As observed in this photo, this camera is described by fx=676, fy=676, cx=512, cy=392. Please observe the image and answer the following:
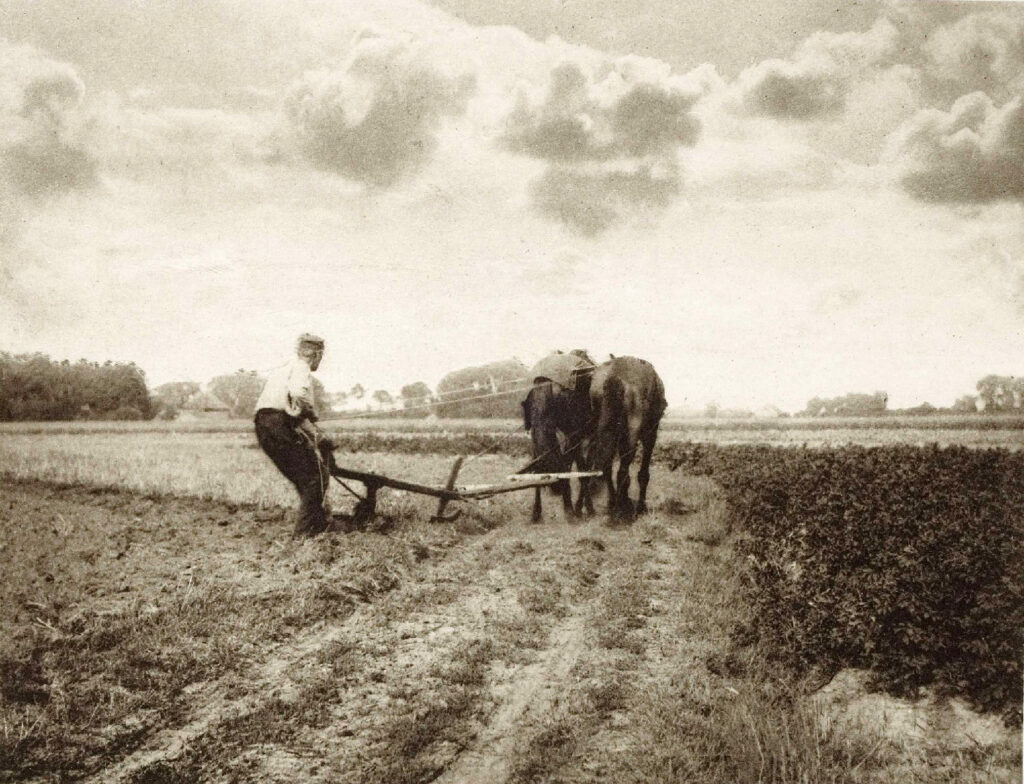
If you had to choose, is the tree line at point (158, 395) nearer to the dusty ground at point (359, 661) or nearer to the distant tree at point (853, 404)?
the distant tree at point (853, 404)

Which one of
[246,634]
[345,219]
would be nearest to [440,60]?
[345,219]

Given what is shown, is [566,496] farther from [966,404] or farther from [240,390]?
[966,404]

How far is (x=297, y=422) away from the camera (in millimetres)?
6449

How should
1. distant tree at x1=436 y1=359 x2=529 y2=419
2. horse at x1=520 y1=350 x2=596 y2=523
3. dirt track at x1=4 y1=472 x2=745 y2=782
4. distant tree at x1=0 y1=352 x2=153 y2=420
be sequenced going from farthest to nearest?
horse at x1=520 y1=350 x2=596 y2=523 < distant tree at x1=436 y1=359 x2=529 y2=419 < distant tree at x1=0 y1=352 x2=153 y2=420 < dirt track at x1=4 y1=472 x2=745 y2=782

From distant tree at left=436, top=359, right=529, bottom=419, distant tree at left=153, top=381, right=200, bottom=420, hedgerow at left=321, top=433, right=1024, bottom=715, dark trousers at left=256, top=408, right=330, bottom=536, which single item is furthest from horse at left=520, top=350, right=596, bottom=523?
distant tree at left=153, top=381, right=200, bottom=420

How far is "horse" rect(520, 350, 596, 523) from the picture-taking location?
331 inches

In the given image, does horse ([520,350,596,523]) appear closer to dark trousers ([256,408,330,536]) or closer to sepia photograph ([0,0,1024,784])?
sepia photograph ([0,0,1024,784])

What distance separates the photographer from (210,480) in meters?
10.1

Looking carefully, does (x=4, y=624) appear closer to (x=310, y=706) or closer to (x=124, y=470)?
(x=310, y=706)

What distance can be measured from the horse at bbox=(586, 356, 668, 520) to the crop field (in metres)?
0.84

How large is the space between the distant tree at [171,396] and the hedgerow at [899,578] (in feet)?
18.0

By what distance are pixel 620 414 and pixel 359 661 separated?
5.12 meters

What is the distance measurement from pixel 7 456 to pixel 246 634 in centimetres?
843

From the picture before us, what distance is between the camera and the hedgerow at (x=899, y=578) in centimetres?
365
